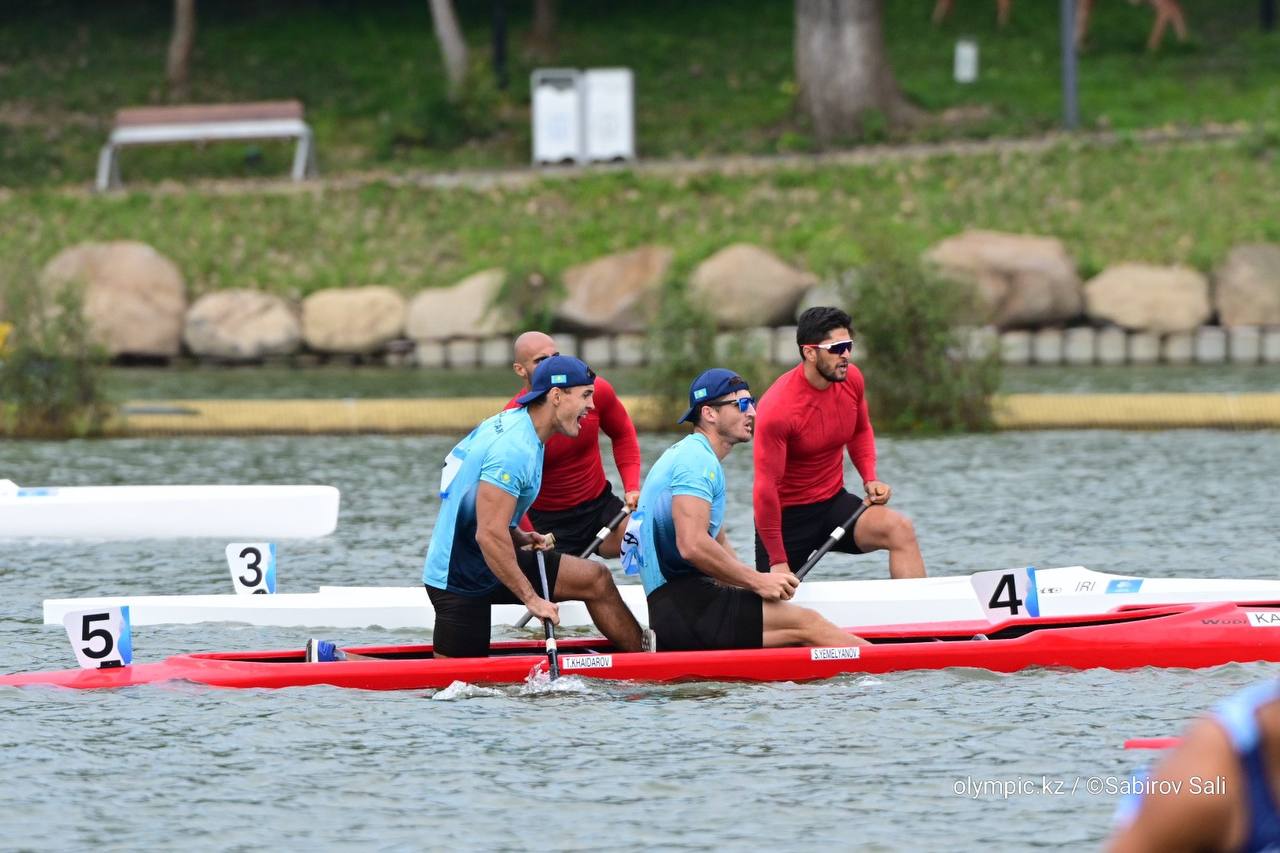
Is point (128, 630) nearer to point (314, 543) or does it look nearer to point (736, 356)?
point (314, 543)

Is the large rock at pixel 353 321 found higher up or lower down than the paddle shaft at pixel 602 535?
higher up

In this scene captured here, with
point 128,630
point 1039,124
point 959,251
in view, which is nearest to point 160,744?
point 128,630

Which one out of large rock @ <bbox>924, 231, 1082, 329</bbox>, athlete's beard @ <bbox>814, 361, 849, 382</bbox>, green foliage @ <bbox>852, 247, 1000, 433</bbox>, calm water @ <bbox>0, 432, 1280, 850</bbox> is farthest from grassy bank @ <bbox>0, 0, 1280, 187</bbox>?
athlete's beard @ <bbox>814, 361, 849, 382</bbox>

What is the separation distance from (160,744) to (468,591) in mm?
1459

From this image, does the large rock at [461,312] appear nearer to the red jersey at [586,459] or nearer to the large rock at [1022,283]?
the large rock at [1022,283]

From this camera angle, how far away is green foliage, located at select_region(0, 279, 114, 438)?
20.1 meters

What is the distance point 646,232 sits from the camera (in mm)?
28859

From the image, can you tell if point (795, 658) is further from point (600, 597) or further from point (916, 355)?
point (916, 355)

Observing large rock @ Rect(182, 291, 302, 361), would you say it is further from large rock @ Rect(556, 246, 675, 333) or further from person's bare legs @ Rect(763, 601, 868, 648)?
person's bare legs @ Rect(763, 601, 868, 648)

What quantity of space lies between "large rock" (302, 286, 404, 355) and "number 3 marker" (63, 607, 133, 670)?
58.2ft

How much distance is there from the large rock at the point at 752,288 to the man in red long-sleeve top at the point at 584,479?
14544mm

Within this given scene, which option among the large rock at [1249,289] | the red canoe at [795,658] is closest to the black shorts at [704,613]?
the red canoe at [795,658]

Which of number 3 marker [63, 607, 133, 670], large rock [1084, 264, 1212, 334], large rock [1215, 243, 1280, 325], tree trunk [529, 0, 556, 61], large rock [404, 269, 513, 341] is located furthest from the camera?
tree trunk [529, 0, 556, 61]

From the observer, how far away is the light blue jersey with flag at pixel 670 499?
29.8 ft
